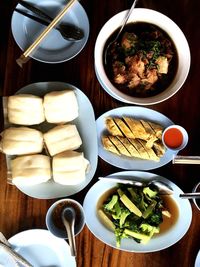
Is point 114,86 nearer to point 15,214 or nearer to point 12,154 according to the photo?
point 12,154

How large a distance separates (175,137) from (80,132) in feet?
1.08

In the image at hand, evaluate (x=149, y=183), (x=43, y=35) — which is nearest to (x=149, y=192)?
(x=149, y=183)

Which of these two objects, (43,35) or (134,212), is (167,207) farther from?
(43,35)

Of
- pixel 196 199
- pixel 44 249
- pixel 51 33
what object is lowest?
pixel 44 249

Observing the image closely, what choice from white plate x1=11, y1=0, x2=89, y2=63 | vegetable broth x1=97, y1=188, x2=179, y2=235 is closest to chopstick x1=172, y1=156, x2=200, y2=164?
vegetable broth x1=97, y1=188, x2=179, y2=235

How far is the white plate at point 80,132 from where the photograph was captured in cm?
161

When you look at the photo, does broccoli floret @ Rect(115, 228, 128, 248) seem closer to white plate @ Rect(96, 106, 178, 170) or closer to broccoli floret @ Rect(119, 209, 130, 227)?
broccoli floret @ Rect(119, 209, 130, 227)

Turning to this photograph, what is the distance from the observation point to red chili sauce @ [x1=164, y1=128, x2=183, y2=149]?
5.37 feet

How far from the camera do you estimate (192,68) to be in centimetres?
172

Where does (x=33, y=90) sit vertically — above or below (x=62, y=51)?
below

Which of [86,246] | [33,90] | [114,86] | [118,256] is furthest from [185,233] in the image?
[33,90]

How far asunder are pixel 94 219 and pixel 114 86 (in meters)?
0.47

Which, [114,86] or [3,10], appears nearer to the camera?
[114,86]

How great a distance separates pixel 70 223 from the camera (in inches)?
62.3
